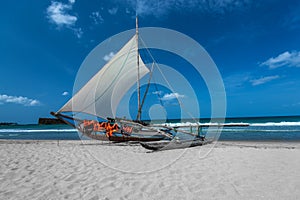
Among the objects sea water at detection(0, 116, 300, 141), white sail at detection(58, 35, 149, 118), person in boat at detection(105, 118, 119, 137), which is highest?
white sail at detection(58, 35, 149, 118)

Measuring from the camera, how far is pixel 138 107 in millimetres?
13219

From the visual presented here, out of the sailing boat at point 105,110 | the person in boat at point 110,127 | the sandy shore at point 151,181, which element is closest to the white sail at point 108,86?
the sailing boat at point 105,110

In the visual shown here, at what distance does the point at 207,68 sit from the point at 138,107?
617 cm

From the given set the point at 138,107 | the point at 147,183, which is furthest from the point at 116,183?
the point at 138,107

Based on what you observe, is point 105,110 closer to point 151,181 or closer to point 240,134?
point 151,181

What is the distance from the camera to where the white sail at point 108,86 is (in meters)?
9.12

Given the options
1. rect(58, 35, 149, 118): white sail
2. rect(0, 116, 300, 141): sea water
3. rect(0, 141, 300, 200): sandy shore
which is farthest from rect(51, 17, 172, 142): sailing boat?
rect(0, 141, 300, 200): sandy shore

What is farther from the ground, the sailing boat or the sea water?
the sailing boat

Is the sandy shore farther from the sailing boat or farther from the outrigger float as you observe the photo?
the sailing boat

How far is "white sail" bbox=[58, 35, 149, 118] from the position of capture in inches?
359

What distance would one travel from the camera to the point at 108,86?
1073 cm

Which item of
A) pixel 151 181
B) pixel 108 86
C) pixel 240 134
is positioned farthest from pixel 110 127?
pixel 240 134

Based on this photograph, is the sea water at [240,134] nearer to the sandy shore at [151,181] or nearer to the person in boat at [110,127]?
the person in boat at [110,127]

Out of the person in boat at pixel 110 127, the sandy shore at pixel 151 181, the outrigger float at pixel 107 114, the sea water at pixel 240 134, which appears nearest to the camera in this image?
the sandy shore at pixel 151 181
